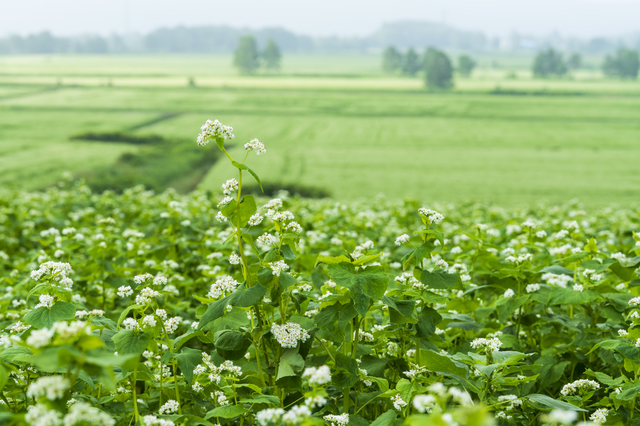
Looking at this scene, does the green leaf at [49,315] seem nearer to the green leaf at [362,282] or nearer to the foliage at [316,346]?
the foliage at [316,346]

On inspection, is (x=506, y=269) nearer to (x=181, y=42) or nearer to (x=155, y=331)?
(x=155, y=331)

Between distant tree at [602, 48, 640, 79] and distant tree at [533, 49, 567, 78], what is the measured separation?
901 centimetres

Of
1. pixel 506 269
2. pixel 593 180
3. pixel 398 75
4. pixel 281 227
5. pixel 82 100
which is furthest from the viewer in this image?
pixel 398 75

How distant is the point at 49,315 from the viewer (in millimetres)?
2318

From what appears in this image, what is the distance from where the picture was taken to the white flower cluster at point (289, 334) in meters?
2.38

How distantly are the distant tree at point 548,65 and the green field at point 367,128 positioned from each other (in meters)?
5.32

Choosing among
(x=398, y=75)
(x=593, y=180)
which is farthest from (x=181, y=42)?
(x=593, y=180)

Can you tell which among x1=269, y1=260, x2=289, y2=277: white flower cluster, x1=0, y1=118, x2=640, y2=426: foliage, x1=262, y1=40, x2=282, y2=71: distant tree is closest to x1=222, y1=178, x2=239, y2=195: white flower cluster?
x1=0, y1=118, x2=640, y2=426: foliage

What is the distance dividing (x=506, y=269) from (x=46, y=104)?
271 feet

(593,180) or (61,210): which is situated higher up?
(61,210)

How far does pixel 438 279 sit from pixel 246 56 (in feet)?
394

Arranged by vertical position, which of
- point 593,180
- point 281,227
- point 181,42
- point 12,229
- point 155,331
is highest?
point 181,42

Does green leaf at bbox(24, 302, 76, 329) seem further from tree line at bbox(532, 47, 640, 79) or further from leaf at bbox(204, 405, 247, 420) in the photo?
tree line at bbox(532, 47, 640, 79)

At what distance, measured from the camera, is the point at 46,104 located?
71.9m
